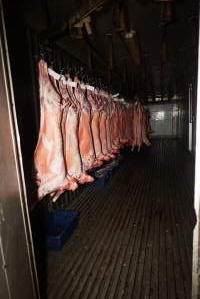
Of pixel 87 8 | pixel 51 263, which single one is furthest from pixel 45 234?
pixel 87 8

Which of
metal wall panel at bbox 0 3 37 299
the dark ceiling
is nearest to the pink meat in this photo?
metal wall panel at bbox 0 3 37 299

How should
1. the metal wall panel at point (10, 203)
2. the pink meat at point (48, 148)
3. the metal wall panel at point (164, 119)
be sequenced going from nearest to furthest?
the metal wall panel at point (10, 203)
the pink meat at point (48, 148)
the metal wall panel at point (164, 119)

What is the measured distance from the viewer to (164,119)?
12.0 meters

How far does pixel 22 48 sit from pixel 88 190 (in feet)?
8.76

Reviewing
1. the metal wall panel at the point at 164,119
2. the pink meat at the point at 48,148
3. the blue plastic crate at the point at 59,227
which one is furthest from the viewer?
the metal wall panel at the point at 164,119

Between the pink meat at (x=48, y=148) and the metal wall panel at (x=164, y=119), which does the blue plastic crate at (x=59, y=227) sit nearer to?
the pink meat at (x=48, y=148)

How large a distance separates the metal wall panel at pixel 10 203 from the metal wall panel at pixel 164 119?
37.7ft

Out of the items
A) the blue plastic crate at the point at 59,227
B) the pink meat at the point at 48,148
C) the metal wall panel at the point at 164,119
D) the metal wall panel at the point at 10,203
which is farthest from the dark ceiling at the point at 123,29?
the metal wall panel at the point at 164,119

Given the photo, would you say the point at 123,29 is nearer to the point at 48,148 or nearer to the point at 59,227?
the point at 48,148

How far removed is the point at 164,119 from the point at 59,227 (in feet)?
34.3

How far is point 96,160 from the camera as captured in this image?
270cm

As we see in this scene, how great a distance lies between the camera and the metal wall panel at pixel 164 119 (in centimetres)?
1185

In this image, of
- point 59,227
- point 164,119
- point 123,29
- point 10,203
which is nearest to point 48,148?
point 10,203

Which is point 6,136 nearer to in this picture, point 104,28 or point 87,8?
point 87,8
